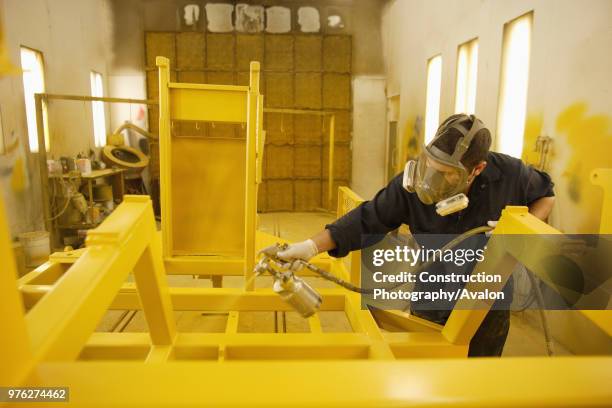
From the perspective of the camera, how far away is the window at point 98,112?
8.27 m

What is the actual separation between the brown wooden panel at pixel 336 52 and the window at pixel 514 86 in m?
5.33

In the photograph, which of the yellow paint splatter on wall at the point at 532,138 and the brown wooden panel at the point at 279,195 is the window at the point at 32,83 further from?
the yellow paint splatter on wall at the point at 532,138

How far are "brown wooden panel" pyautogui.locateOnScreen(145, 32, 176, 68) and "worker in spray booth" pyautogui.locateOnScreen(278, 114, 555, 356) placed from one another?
8180mm

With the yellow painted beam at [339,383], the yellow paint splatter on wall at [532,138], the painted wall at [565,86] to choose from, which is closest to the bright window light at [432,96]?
→ the painted wall at [565,86]

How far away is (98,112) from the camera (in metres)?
8.49

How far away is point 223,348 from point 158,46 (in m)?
8.88

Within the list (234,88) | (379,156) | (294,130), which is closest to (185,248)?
(234,88)

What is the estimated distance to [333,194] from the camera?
9711mm

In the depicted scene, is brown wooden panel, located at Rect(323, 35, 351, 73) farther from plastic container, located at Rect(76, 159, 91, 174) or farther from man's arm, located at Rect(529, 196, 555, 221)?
man's arm, located at Rect(529, 196, 555, 221)

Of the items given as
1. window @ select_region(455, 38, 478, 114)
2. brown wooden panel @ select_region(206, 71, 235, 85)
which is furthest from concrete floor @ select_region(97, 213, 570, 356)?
brown wooden panel @ select_region(206, 71, 235, 85)

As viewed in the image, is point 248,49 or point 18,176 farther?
point 248,49

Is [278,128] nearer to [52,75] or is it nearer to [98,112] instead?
[98,112]

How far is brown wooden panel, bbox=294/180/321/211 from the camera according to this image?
9.54m

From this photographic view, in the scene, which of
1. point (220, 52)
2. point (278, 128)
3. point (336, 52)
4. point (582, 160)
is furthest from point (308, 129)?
point (582, 160)
